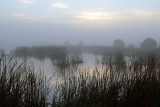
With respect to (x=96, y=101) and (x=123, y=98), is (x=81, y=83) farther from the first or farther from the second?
(x=123, y=98)

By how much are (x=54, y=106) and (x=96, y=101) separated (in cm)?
60

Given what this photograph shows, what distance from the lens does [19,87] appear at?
260 centimetres

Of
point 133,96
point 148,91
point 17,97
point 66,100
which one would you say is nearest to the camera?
point 17,97

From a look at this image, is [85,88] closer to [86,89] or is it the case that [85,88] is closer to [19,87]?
[86,89]

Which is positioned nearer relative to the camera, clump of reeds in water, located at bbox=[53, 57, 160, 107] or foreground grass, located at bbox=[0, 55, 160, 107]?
foreground grass, located at bbox=[0, 55, 160, 107]

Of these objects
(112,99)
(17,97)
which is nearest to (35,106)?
(17,97)

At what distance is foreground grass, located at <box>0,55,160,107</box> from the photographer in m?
2.55

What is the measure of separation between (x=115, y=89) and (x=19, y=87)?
1.38m

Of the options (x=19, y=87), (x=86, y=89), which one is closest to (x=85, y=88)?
(x=86, y=89)

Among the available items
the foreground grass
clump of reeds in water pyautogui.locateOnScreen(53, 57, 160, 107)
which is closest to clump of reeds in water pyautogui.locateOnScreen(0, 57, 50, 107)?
the foreground grass

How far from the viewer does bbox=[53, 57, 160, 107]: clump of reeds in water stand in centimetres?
301

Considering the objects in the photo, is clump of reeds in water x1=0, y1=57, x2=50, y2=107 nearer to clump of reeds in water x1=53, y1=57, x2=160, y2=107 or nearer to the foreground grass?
the foreground grass

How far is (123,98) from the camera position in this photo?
10.4 feet

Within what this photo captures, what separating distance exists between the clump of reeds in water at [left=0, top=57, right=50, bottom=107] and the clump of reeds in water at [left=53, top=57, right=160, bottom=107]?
0.95ft
